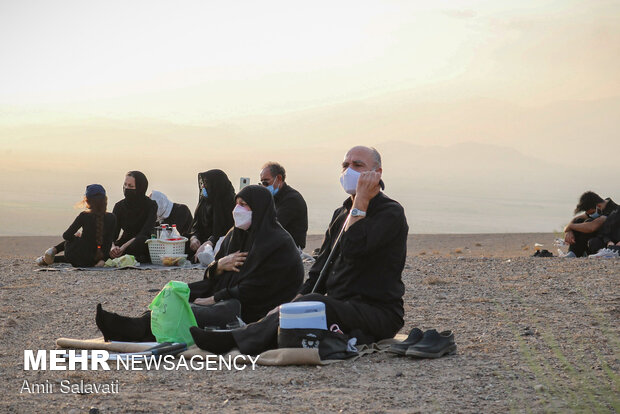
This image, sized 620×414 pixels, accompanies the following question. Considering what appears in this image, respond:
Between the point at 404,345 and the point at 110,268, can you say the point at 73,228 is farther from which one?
the point at 404,345

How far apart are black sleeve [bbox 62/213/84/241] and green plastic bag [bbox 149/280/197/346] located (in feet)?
21.6

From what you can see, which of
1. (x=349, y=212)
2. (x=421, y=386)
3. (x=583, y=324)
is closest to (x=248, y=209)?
(x=349, y=212)

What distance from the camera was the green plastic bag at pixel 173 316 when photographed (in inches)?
242

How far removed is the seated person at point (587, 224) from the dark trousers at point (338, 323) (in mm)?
8860

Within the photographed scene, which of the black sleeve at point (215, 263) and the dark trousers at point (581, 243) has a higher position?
the black sleeve at point (215, 263)

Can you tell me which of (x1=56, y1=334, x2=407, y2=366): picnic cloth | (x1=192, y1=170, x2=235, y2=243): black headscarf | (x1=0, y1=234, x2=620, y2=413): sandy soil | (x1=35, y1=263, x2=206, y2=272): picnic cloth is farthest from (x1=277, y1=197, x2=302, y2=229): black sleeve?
(x1=56, y1=334, x2=407, y2=366): picnic cloth

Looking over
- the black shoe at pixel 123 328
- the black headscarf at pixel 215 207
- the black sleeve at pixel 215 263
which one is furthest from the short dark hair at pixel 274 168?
the black shoe at pixel 123 328

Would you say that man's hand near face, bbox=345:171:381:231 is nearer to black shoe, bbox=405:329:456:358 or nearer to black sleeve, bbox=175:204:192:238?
black shoe, bbox=405:329:456:358

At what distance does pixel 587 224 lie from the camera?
45.3ft

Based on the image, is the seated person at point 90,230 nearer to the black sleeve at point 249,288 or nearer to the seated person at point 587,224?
the black sleeve at point 249,288

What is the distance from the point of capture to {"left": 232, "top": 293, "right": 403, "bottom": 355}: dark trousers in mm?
5734

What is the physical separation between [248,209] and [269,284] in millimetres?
671

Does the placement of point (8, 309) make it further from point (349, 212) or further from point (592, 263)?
point (592, 263)

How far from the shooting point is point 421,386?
498 cm
